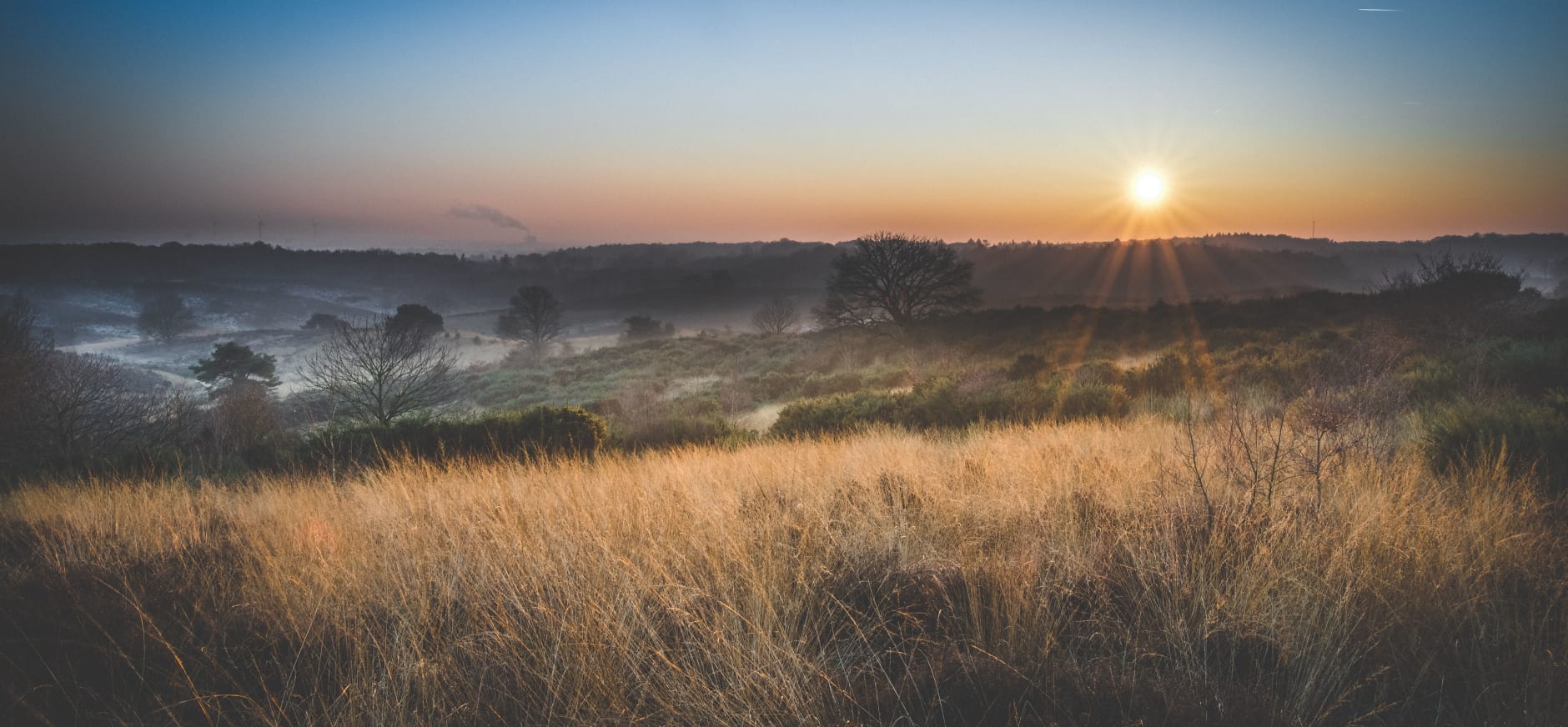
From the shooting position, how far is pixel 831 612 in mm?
3025

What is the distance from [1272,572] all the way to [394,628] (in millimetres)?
4516

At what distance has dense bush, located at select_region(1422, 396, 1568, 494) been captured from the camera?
5.24 meters

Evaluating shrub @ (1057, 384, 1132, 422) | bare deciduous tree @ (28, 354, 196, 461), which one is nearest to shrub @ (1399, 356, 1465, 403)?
shrub @ (1057, 384, 1132, 422)

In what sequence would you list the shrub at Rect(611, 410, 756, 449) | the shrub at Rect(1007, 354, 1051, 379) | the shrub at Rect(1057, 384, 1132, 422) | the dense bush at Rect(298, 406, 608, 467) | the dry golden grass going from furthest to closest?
the shrub at Rect(1007, 354, 1051, 379) < the shrub at Rect(611, 410, 756, 449) < the shrub at Rect(1057, 384, 1132, 422) < the dense bush at Rect(298, 406, 608, 467) < the dry golden grass

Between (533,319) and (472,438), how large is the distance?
227 feet

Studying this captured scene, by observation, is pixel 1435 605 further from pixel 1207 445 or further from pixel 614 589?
pixel 614 589

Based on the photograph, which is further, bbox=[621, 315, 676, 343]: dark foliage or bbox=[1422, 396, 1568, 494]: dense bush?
bbox=[621, 315, 676, 343]: dark foliage

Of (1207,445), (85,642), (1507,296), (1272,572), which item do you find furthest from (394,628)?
(1507,296)

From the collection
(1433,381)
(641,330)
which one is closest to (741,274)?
(641,330)

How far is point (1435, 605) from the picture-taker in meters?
3.04

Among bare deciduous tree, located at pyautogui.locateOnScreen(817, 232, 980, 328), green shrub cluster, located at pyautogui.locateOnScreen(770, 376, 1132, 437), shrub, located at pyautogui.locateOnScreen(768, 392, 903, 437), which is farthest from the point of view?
bare deciduous tree, located at pyautogui.locateOnScreen(817, 232, 980, 328)

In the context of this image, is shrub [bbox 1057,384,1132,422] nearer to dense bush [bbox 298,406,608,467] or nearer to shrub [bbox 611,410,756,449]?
shrub [bbox 611,410,756,449]

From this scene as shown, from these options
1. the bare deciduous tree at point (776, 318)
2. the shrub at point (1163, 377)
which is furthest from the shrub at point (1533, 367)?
the bare deciduous tree at point (776, 318)

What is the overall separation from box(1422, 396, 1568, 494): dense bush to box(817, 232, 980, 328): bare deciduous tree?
34362mm
